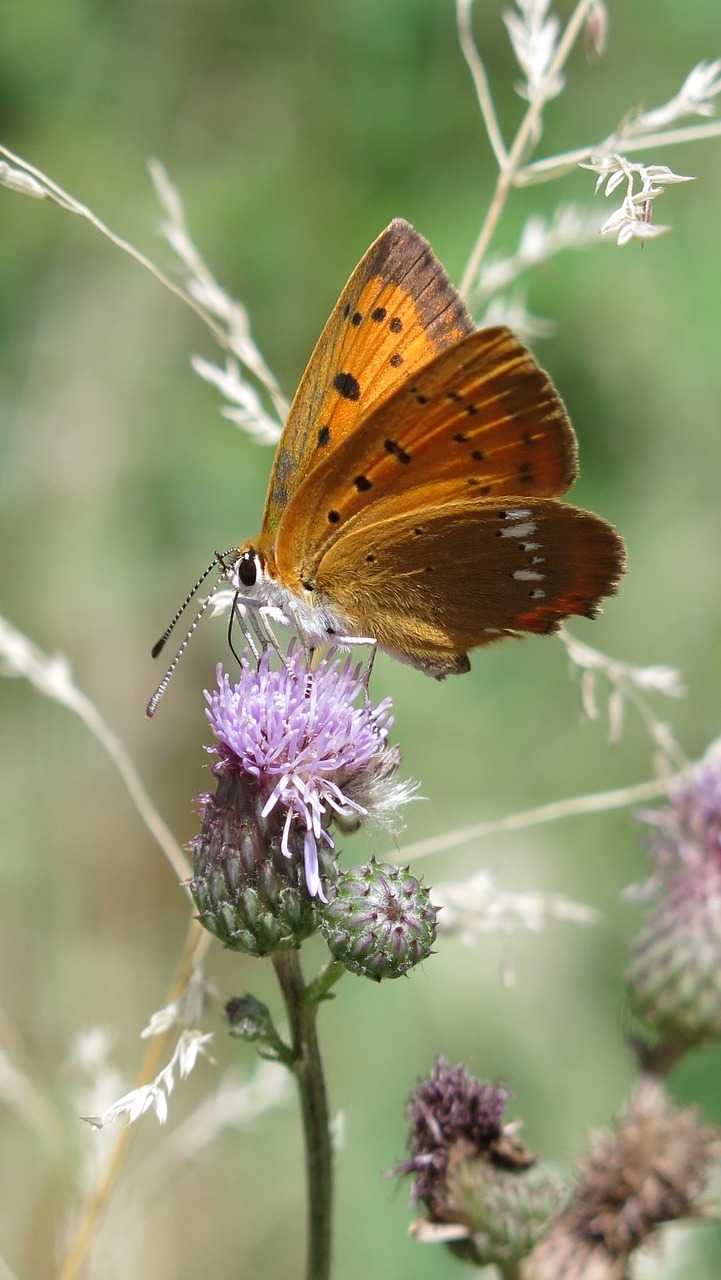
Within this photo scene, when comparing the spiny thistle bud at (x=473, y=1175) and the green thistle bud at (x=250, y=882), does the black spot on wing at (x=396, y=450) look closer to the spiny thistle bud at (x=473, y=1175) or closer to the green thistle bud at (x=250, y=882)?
the green thistle bud at (x=250, y=882)

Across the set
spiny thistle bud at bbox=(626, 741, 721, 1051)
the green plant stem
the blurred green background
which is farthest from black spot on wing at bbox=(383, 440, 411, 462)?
the blurred green background

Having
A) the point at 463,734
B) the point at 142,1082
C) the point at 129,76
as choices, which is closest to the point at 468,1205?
the point at 142,1082

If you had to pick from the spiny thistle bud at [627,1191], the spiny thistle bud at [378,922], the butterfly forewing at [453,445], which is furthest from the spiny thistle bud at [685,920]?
the spiny thistle bud at [378,922]

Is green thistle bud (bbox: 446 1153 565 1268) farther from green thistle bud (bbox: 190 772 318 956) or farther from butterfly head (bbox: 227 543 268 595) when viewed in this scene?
butterfly head (bbox: 227 543 268 595)

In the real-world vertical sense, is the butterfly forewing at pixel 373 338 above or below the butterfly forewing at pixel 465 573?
above

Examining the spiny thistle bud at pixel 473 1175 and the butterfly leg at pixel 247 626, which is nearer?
the spiny thistle bud at pixel 473 1175

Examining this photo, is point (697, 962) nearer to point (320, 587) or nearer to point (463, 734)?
point (320, 587)

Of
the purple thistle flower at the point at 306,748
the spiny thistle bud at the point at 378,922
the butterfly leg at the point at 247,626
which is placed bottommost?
the spiny thistle bud at the point at 378,922

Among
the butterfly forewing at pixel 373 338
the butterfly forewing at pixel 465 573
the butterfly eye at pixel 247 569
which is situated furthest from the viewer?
the butterfly eye at pixel 247 569

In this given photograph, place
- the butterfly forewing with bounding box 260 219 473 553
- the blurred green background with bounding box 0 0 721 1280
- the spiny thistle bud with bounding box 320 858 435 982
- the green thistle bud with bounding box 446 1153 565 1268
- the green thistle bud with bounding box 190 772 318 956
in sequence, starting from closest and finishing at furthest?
the spiny thistle bud with bounding box 320 858 435 982, the green thistle bud with bounding box 190 772 318 956, the green thistle bud with bounding box 446 1153 565 1268, the butterfly forewing with bounding box 260 219 473 553, the blurred green background with bounding box 0 0 721 1280
